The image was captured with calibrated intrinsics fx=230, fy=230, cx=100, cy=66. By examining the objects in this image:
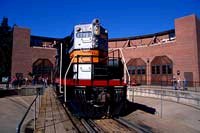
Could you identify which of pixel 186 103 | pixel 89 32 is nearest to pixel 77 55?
pixel 89 32

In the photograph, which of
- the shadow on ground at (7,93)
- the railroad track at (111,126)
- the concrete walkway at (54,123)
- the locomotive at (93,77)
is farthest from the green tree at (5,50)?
the railroad track at (111,126)

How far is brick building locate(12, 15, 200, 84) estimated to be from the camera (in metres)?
34.7

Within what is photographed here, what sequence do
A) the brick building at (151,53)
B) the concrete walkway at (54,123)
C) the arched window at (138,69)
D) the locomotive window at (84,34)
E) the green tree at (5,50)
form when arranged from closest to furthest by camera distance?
the concrete walkway at (54,123) < the locomotive window at (84,34) < the brick building at (151,53) < the arched window at (138,69) < the green tree at (5,50)

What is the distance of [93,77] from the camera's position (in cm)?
1045

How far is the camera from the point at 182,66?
35.6 meters

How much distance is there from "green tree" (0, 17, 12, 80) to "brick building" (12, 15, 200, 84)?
777 centimetres

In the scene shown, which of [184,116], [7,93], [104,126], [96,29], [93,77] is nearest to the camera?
[104,126]

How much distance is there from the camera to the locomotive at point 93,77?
9.75m

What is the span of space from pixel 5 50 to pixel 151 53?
3418 cm

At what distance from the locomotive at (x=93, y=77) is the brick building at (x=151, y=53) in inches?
998

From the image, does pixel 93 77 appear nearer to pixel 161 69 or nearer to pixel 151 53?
pixel 161 69

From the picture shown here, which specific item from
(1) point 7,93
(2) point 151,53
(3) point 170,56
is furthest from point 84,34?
(2) point 151,53

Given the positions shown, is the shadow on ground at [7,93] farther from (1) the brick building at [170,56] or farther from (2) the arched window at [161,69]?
(2) the arched window at [161,69]

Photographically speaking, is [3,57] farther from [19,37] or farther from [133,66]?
[133,66]
